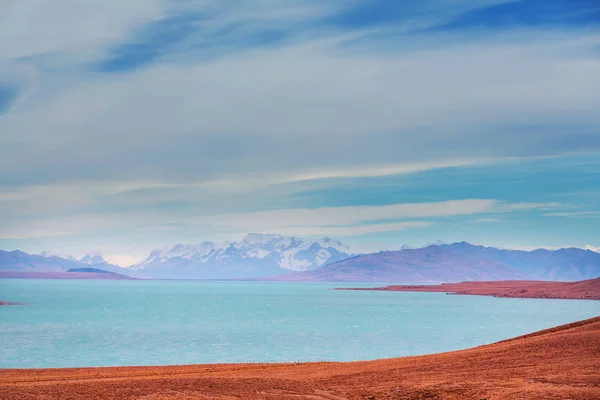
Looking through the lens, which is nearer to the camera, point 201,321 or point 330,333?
point 330,333

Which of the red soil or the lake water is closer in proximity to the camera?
the red soil

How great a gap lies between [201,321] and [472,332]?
45566 mm

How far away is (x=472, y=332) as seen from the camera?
98.9 m

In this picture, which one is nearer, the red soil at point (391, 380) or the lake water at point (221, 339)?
the red soil at point (391, 380)

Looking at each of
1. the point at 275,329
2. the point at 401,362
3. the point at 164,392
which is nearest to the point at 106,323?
the point at 275,329

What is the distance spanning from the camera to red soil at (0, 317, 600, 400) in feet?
99.2

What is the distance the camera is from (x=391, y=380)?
36656mm

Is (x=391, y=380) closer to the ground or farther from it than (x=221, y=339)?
farther from it

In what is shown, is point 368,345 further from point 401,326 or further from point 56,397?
point 56,397

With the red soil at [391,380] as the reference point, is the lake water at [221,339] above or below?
below

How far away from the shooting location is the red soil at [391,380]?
3025 cm

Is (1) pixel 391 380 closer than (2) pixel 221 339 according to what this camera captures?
Yes

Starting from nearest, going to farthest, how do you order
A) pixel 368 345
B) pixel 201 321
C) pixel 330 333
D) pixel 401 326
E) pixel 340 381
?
pixel 340 381 < pixel 368 345 < pixel 330 333 < pixel 401 326 < pixel 201 321

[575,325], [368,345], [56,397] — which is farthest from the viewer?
[368,345]
